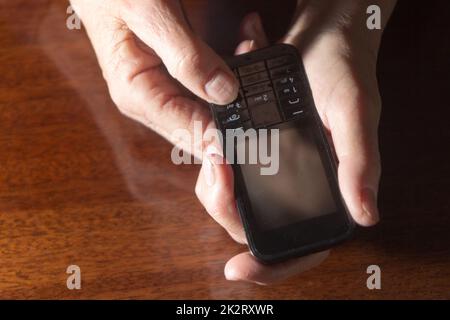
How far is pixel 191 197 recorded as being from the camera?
53 cm

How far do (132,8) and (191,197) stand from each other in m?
0.18

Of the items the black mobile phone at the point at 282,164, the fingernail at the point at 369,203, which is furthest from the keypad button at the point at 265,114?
the fingernail at the point at 369,203

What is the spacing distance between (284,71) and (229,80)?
7cm

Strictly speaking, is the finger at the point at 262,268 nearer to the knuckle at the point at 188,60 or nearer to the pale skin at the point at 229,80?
the pale skin at the point at 229,80

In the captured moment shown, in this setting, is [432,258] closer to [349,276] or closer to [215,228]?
[349,276]

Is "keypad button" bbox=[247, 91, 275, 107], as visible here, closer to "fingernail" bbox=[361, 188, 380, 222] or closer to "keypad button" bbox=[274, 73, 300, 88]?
"keypad button" bbox=[274, 73, 300, 88]

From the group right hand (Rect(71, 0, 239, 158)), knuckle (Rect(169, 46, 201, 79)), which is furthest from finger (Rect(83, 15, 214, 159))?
knuckle (Rect(169, 46, 201, 79))

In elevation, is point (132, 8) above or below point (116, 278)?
above

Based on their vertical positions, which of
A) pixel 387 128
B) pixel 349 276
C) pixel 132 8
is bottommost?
pixel 349 276

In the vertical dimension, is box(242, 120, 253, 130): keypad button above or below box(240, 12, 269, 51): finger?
below

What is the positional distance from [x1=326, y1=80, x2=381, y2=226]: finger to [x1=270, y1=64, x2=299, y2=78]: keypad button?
0.15 feet

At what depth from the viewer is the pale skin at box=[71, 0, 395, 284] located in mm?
444

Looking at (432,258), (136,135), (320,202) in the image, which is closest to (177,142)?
(136,135)

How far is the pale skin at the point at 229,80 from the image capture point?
0.44m
